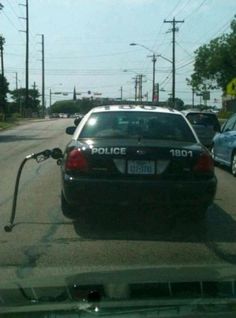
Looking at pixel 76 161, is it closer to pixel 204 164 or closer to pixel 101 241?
pixel 101 241

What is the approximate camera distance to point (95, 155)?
974cm

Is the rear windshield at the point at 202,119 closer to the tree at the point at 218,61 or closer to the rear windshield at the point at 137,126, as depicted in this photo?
the rear windshield at the point at 137,126

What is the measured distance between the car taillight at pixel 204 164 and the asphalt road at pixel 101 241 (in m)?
0.82

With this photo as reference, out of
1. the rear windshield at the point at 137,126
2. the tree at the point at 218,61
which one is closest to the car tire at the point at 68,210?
the rear windshield at the point at 137,126

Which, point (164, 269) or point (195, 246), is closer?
point (164, 269)

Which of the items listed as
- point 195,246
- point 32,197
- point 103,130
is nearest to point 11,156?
point 32,197

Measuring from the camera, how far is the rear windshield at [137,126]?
10.5 m

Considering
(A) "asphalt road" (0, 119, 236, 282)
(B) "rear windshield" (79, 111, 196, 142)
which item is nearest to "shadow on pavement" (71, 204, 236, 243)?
(A) "asphalt road" (0, 119, 236, 282)

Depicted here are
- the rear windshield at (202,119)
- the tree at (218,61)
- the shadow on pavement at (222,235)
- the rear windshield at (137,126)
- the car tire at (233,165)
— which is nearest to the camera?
the shadow on pavement at (222,235)

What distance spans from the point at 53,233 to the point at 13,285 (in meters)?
4.12

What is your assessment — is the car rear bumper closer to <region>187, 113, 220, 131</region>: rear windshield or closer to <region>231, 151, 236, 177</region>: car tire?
<region>231, 151, 236, 177</region>: car tire

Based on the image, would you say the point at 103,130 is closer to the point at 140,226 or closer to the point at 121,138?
the point at 121,138

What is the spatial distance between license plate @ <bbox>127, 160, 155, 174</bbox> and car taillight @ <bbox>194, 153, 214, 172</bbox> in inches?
21.8

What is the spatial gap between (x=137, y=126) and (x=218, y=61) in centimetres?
5309
